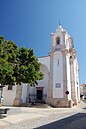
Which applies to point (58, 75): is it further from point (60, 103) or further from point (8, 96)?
point (8, 96)

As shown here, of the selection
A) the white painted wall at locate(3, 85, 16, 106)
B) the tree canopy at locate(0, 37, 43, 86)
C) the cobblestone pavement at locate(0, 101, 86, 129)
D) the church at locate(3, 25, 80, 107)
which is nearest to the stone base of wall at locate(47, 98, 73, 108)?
the church at locate(3, 25, 80, 107)

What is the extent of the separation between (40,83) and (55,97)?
4.86 metres

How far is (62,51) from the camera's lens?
2961 centimetres

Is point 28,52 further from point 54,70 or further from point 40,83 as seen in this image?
point 40,83

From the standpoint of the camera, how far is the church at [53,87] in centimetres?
2661

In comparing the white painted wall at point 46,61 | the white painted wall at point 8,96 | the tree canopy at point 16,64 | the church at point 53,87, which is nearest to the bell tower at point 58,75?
the church at point 53,87

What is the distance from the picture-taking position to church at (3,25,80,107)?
87.3ft

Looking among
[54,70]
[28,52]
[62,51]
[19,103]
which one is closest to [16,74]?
[28,52]

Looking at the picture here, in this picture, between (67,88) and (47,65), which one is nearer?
(67,88)

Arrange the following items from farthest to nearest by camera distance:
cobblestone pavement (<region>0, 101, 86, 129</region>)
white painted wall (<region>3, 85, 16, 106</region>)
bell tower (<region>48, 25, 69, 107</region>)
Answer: white painted wall (<region>3, 85, 16, 106</region>), bell tower (<region>48, 25, 69, 107</region>), cobblestone pavement (<region>0, 101, 86, 129</region>)

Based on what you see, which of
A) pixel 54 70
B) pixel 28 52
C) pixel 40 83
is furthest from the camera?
pixel 40 83

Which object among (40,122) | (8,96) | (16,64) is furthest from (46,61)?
(40,122)

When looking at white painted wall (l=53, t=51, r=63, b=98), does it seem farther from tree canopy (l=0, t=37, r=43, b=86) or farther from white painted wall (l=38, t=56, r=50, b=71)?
tree canopy (l=0, t=37, r=43, b=86)

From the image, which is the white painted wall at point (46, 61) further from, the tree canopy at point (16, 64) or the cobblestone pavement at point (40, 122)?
the cobblestone pavement at point (40, 122)
